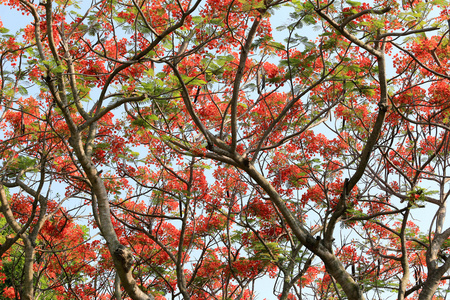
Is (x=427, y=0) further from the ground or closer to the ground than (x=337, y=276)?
further from the ground

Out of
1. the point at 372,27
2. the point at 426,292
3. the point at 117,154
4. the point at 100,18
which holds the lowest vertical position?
the point at 426,292

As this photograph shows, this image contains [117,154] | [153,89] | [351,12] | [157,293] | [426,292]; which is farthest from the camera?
[157,293]

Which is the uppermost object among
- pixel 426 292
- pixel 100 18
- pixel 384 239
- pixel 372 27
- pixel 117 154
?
pixel 100 18

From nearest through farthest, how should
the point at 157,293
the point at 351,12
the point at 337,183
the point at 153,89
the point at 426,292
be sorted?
the point at 153,89 < the point at 351,12 < the point at 426,292 < the point at 337,183 < the point at 157,293

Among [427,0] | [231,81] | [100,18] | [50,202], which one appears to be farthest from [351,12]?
[50,202]

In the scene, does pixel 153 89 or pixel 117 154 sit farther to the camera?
pixel 117 154

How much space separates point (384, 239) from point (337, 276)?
14.6ft

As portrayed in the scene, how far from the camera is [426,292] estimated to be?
7.61 metres

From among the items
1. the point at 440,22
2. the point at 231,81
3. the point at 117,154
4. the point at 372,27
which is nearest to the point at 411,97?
the point at 440,22

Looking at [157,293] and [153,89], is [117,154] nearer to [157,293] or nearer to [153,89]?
[153,89]

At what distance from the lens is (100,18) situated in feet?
28.6

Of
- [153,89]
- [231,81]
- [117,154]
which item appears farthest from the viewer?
[117,154]

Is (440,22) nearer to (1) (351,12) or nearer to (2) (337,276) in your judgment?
(1) (351,12)

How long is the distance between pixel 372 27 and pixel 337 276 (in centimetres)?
401
